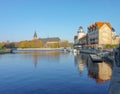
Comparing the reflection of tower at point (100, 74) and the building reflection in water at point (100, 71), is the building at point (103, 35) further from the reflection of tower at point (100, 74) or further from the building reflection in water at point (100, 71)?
the reflection of tower at point (100, 74)

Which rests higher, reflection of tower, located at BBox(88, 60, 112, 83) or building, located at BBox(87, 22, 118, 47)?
building, located at BBox(87, 22, 118, 47)

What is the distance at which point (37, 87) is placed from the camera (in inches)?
692

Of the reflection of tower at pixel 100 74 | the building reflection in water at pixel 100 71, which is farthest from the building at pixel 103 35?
the reflection of tower at pixel 100 74

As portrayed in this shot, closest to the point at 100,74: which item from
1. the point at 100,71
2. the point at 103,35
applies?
the point at 100,71

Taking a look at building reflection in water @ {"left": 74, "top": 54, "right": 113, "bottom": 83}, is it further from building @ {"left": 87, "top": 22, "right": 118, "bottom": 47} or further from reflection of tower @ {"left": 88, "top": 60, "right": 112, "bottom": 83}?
building @ {"left": 87, "top": 22, "right": 118, "bottom": 47}

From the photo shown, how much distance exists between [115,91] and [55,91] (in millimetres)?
5975

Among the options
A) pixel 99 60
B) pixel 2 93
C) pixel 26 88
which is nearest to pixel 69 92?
pixel 26 88

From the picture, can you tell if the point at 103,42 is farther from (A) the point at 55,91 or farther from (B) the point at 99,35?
(A) the point at 55,91

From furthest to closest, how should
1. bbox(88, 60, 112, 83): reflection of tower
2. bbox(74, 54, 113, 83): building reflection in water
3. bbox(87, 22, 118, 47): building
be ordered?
bbox(87, 22, 118, 47): building → bbox(74, 54, 113, 83): building reflection in water → bbox(88, 60, 112, 83): reflection of tower

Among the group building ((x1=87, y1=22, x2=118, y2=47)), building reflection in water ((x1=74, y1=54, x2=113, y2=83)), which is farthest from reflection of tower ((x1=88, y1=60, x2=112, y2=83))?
building ((x1=87, y1=22, x2=118, y2=47))

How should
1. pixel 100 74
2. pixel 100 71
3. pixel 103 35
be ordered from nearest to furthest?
pixel 100 74
pixel 100 71
pixel 103 35

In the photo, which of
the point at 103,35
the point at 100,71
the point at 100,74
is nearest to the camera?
the point at 100,74

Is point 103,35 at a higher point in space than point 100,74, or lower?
higher

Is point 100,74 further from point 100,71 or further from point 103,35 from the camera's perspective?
point 103,35
